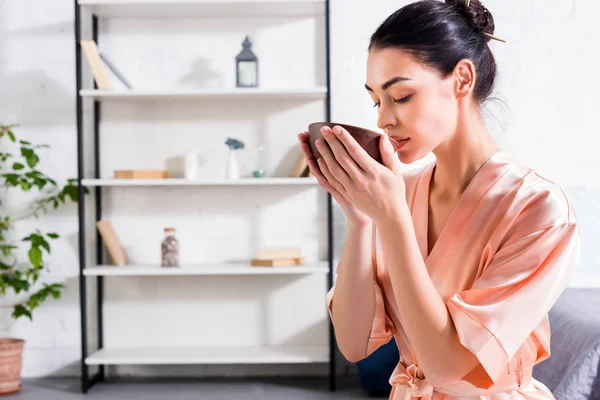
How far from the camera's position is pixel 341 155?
2.80 feet

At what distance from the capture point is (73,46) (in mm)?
3373

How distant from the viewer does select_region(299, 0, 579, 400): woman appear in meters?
0.85

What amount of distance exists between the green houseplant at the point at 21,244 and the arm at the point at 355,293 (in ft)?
7.52

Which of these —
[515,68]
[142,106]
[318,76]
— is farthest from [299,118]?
[515,68]

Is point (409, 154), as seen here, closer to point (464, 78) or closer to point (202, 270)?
point (464, 78)

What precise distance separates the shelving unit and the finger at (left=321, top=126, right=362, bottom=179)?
215 cm

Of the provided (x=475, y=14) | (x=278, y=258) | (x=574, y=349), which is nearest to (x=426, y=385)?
(x=475, y=14)

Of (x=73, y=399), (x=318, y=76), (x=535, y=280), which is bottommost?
(x=73, y=399)

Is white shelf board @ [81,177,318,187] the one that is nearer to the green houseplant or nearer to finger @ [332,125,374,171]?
the green houseplant

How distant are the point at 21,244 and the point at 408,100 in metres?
2.89

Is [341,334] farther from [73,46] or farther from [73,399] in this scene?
[73,46]

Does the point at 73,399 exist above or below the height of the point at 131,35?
below

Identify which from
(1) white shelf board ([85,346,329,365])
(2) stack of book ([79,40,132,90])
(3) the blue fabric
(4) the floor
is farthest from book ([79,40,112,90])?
(3) the blue fabric

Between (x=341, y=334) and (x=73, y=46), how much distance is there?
2763 mm
